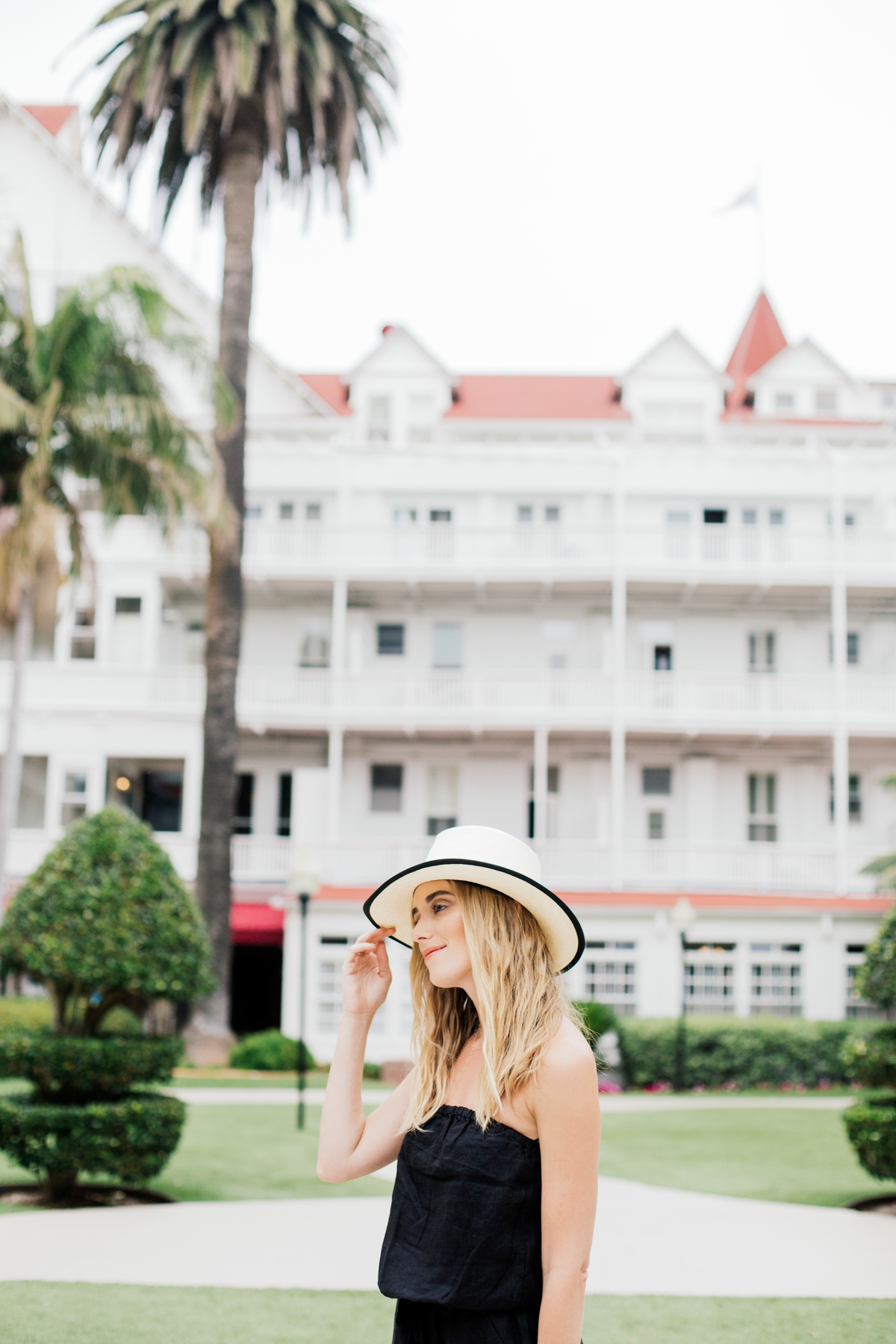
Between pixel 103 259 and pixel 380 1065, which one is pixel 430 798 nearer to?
pixel 380 1065

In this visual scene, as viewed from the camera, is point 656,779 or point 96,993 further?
point 656,779

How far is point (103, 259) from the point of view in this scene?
3009 centimetres

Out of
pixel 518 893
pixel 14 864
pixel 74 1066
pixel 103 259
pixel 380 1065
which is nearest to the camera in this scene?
pixel 518 893

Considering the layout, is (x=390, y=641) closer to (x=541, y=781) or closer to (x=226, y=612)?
(x=541, y=781)

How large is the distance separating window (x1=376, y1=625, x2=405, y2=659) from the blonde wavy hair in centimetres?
2653

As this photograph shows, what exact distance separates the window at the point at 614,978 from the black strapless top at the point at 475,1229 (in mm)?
22413

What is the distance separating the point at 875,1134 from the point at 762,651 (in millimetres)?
21442

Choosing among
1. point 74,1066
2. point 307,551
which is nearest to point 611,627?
point 307,551

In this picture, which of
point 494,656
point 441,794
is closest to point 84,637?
point 441,794

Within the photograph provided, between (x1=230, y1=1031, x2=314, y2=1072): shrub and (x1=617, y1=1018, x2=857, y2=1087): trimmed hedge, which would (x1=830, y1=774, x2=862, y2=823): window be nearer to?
(x1=617, y1=1018, x2=857, y2=1087): trimmed hedge

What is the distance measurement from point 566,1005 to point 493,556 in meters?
25.6

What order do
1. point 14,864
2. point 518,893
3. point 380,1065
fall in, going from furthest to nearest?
1. point 14,864
2. point 380,1065
3. point 518,893

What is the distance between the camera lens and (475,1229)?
256 centimetres

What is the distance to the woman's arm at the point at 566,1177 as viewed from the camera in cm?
240
